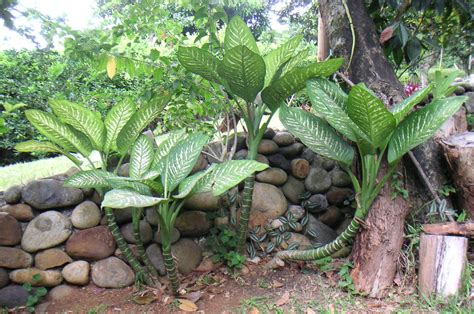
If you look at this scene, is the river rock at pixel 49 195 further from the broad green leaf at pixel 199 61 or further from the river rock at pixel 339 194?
the river rock at pixel 339 194

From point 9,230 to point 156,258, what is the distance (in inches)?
30.1

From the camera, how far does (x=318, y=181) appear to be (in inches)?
96.6

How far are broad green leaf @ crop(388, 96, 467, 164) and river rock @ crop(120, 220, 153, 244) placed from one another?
1.38 meters

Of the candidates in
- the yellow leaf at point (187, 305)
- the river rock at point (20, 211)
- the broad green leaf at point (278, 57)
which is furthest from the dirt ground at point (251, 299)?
the broad green leaf at point (278, 57)

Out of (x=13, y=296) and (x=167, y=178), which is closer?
(x=167, y=178)

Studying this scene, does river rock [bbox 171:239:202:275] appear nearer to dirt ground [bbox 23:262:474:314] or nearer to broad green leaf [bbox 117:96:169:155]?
dirt ground [bbox 23:262:474:314]

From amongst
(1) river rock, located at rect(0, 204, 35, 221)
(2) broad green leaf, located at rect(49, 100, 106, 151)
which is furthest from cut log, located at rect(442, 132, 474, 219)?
(1) river rock, located at rect(0, 204, 35, 221)

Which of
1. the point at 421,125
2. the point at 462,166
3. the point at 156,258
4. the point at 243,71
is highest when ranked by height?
the point at 243,71

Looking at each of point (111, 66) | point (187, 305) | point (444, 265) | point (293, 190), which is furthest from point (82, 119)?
point (444, 265)

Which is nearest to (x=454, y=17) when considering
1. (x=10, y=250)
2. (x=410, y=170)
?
(x=410, y=170)

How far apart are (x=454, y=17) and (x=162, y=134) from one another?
9.11 ft

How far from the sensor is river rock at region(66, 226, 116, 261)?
6.19 feet

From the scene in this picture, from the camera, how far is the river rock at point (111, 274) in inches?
74.7

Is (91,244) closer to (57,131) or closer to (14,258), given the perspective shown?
(14,258)
